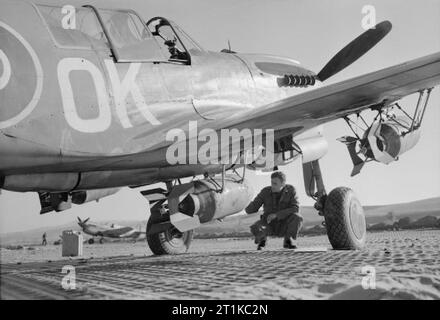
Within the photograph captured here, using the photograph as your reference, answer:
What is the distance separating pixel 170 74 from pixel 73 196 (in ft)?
8.10

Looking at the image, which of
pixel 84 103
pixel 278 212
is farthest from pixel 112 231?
pixel 84 103

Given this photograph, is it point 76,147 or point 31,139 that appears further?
point 76,147

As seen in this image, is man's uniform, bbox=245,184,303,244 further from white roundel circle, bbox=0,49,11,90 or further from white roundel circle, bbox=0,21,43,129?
white roundel circle, bbox=0,49,11,90

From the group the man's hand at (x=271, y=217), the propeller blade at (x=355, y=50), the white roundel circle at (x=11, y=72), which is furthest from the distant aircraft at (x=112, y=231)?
the white roundel circle at (x=11, y=72)

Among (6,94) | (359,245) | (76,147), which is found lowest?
(359,245)

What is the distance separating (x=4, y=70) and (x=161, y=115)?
1825mm

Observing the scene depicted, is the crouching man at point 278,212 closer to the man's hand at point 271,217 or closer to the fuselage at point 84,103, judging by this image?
the man's hand at point 271,217

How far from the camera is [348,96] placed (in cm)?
563

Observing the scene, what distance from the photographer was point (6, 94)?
13.7ft

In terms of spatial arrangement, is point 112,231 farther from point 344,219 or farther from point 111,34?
point 111,34

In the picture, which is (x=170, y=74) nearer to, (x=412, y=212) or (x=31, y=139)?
(x=31, y=139)

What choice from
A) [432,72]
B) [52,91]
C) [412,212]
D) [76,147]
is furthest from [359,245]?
[412,212]

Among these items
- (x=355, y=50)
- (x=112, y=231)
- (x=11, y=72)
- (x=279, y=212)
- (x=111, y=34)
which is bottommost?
(x=112, y=231)

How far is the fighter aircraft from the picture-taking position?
4488 millimetres
